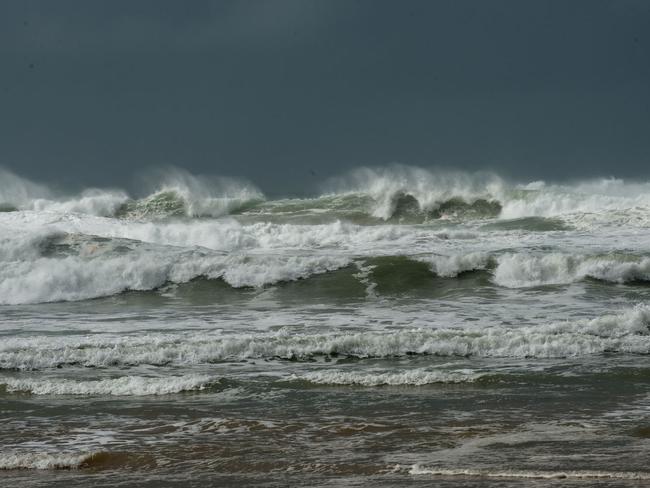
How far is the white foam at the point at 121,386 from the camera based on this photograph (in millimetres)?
9242

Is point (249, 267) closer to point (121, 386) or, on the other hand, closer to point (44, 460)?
point (121, 386)

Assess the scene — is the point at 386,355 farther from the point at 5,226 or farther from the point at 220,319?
Answer: the point at 5,226

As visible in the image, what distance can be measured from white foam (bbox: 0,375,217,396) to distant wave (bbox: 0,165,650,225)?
22.1 m

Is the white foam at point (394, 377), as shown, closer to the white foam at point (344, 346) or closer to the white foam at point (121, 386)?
the white foam at point (121, 386)

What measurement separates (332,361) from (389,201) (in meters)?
24.3

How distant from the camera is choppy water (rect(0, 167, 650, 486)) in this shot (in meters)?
6.23

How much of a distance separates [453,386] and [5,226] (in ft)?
66.5

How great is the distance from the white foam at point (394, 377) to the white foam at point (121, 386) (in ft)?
3.89

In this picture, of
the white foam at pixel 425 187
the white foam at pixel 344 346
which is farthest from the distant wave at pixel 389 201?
the white foam at pixel 344 346

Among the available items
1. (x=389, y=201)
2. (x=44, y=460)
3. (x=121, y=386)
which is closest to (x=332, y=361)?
(x=121, y=386)

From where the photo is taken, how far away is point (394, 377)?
372 inches

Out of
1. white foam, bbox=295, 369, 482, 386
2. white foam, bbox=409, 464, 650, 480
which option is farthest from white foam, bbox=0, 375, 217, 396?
white foam, bbox=409, 464, 650, 480

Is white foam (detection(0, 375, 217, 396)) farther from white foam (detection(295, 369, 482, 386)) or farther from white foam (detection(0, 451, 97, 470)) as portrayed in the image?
white foam (detection(0, 451, 97, 470))

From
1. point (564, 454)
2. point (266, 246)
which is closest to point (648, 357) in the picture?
point (564, 454)
